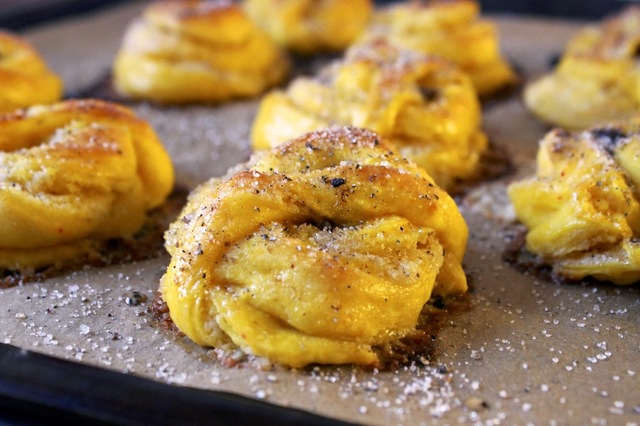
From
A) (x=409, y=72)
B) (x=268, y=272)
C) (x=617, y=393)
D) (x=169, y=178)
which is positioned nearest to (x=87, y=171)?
(x=169, y=178)

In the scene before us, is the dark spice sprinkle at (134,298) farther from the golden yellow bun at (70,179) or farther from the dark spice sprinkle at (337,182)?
the dark spice sprinkle at (337,182)

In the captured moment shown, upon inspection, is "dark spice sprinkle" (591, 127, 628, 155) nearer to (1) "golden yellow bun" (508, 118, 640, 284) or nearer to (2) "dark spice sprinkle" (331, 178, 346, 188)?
(1) "golden yellow bun" (508, 118, 640, 284)

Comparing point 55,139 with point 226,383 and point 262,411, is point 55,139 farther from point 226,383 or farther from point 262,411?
point 262,411

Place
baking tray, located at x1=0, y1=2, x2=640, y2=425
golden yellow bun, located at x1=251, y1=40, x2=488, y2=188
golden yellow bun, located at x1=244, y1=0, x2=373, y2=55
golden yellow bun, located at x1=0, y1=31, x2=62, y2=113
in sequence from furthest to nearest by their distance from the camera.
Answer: golden yellow bun, located at x1=244, y1=0, x2=373, y2=55, golden yellow bun, located at x1=0, y1=31, x2=62, y2=113, golden yellow bun, located at x1=251, y1=40, x2=488, y2=188, baking tray, located at x1=0, y1=2, x2=640, y2=425

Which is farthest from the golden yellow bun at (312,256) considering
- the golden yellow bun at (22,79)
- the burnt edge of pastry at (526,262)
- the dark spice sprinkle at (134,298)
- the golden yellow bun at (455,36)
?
the golden yellow bun at (455,36)

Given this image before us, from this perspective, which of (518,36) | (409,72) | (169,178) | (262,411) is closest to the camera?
(262,411)

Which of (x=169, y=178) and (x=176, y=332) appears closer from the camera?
(x=176, y=332)

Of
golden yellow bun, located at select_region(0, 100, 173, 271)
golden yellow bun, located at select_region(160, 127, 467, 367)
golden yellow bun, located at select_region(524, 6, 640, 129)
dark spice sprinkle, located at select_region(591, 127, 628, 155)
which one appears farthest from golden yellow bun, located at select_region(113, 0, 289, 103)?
dark spice sprinkle, located at select_region(591, 127, 628, 155)
